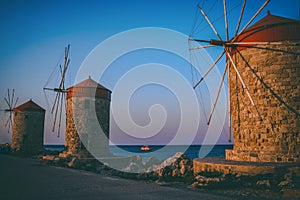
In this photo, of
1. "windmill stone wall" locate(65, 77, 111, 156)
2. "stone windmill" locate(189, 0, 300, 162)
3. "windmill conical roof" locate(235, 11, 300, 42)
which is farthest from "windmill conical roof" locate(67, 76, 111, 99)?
"windmill conical roof" locate(235, 11, 300, 42)

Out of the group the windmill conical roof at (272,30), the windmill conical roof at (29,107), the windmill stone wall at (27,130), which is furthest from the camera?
the windmill conical roof at (29,107)

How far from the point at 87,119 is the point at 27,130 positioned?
11.8m

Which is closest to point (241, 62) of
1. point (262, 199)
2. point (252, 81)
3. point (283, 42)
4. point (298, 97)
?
point (252, 81)

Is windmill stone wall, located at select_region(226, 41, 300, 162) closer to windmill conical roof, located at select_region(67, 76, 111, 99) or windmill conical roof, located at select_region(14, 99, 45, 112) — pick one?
windmill conical roof, located at select_region(67, 76, 111, 99)

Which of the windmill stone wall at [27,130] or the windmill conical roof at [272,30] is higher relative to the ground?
the windmill conical roof at [272,30]

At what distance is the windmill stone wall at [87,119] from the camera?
19.8 meters

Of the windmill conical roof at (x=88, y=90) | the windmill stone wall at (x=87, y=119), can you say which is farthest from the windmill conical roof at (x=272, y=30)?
the windmill stone wall at (x=87, y=119)

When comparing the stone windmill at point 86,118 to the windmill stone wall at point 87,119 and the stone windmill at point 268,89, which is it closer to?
the windmill stone wall at point 87,119

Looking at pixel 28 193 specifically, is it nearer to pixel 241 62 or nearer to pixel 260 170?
pixel 260 170

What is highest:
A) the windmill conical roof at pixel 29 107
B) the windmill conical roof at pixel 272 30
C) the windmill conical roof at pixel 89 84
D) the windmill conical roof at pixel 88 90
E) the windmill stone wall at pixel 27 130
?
the windmill conical roof at pixel 272 30

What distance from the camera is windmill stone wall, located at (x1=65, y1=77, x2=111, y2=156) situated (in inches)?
781

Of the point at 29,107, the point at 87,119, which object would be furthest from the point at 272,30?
the point at 29,107

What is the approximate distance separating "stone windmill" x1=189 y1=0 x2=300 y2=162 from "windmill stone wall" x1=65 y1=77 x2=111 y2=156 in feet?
37.1

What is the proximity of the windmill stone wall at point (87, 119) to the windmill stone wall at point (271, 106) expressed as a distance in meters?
11.6
